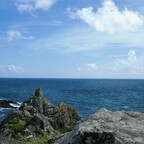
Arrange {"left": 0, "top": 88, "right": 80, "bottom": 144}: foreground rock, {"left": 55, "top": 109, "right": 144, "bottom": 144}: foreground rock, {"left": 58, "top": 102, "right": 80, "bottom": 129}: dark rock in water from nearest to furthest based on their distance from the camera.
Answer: {"left": 55, "top": 109, "right": 144, "bottom": 144}: foreground rock
{"left": 0, "top": 88, "right": 80, "bottom": 144}: foreground rock
{"left": 58, "top": 102, "right": 80, "bottom": 129}: dark rock in water

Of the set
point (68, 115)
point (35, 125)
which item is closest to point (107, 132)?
point (35, 125)

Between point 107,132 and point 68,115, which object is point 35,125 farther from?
point 107,132

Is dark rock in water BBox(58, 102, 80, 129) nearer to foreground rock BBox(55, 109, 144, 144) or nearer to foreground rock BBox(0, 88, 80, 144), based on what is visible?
foreground rock BBox(0, 88, 80, 144)

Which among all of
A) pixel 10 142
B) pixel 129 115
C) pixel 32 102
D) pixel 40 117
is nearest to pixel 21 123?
pixel 40 117

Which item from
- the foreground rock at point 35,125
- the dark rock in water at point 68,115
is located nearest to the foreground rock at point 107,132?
the foreground rock at point 35,125

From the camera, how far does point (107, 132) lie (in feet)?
22.6

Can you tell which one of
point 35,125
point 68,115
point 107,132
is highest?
point 107,132

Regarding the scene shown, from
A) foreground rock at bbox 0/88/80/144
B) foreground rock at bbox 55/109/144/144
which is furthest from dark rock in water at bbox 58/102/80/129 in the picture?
foreground rock at bbox 55/109/144/144

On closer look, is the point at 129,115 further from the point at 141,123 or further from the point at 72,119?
the point at 72,119

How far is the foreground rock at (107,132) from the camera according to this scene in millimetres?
6793

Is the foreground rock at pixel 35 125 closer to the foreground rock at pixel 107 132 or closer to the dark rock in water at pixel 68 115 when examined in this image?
the dark rock in water at pixel 68 115

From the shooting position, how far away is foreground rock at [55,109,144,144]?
6793 millimetres

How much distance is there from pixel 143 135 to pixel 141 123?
0.79 metres

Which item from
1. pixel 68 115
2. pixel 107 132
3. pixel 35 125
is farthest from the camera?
pixel 68 115
